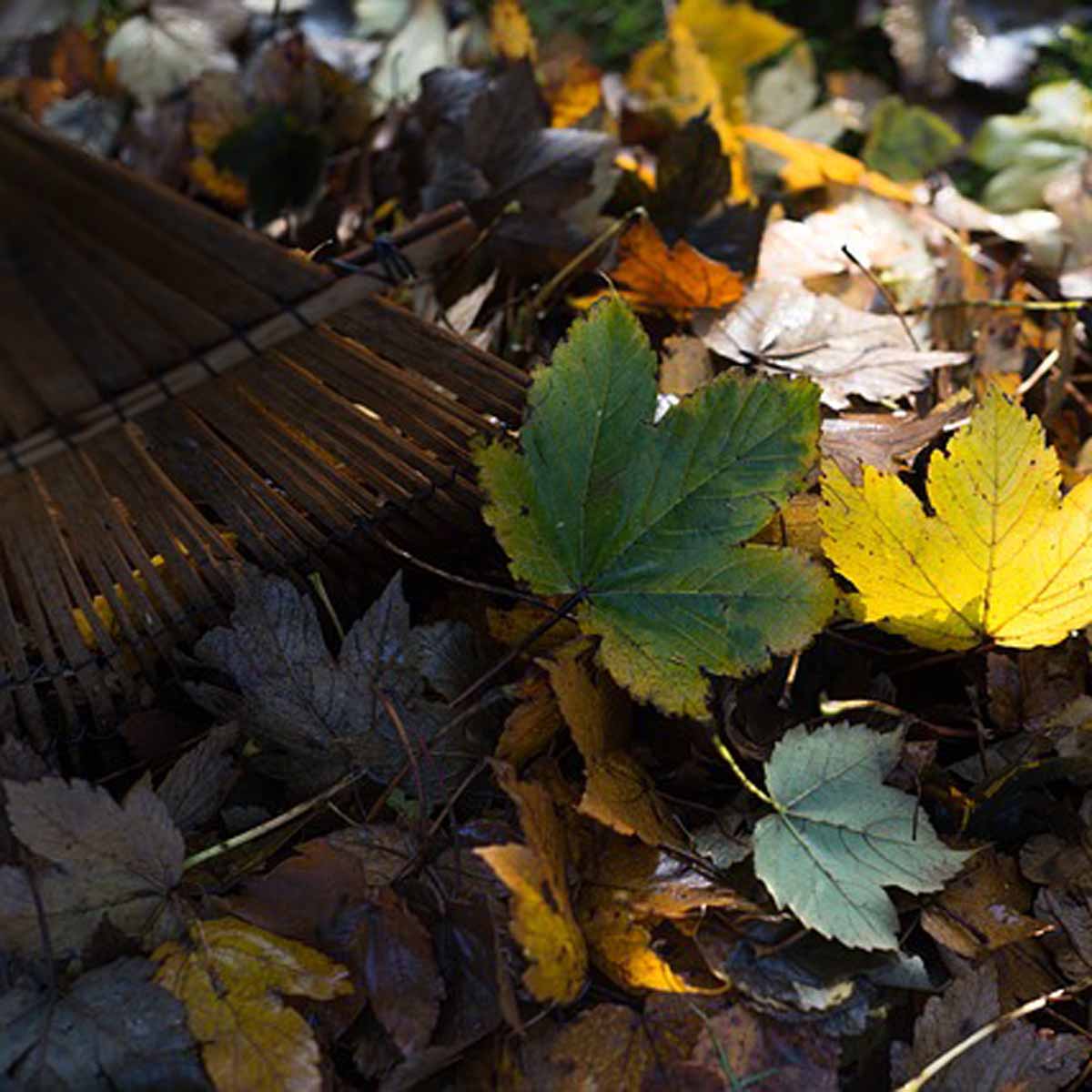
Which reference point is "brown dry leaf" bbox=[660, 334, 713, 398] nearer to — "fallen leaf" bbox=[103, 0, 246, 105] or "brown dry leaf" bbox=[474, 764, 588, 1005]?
"brown dry leaf" bbox=[474, 764, 588, 1005]

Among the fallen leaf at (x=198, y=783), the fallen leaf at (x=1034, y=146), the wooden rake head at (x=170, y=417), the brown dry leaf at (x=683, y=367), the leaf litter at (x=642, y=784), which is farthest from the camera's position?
the fallen leaf at (x=1034, y=146)

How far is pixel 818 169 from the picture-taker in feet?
4.79

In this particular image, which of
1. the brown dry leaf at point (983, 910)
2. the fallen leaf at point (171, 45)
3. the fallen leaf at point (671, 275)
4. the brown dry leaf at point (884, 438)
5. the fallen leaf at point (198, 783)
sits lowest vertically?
the brown dry leaf at point (983, 910)

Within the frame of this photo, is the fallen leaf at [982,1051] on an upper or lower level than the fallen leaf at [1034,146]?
lower

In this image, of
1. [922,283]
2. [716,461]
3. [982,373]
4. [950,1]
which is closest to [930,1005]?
[716,461]

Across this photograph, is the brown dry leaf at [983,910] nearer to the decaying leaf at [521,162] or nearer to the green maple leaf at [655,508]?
the green maple leaf at [655,508]

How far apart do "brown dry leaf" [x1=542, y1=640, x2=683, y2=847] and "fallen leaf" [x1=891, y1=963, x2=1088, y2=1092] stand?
0.18 m

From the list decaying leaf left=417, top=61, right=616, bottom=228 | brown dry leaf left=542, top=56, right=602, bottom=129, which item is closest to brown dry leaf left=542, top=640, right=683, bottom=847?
decaying leaf left=417, top=61, right=616, bottom=228

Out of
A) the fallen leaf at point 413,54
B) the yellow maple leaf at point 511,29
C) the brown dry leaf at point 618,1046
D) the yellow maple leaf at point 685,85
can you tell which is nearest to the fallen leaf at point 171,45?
the fallen leaf at point 413,54

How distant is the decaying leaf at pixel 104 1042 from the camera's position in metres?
0.73

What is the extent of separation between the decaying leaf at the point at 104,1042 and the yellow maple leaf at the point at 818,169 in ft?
3.70

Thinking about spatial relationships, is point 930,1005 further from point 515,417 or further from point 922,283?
point 922,283

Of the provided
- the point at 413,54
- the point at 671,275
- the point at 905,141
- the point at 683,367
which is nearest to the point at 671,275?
the point at 671,275

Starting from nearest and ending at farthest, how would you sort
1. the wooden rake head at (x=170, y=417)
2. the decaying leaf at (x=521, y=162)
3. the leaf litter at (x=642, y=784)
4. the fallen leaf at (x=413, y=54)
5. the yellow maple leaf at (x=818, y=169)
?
the wooden rake head at (x=170, y=417) → the leaf litter at (x=642, y=784) → the decaying leaf at (x=521, y=162) → the yellow maple leaf at (x=818, y=169) → the fallen leaf at (x=413, y=54)
